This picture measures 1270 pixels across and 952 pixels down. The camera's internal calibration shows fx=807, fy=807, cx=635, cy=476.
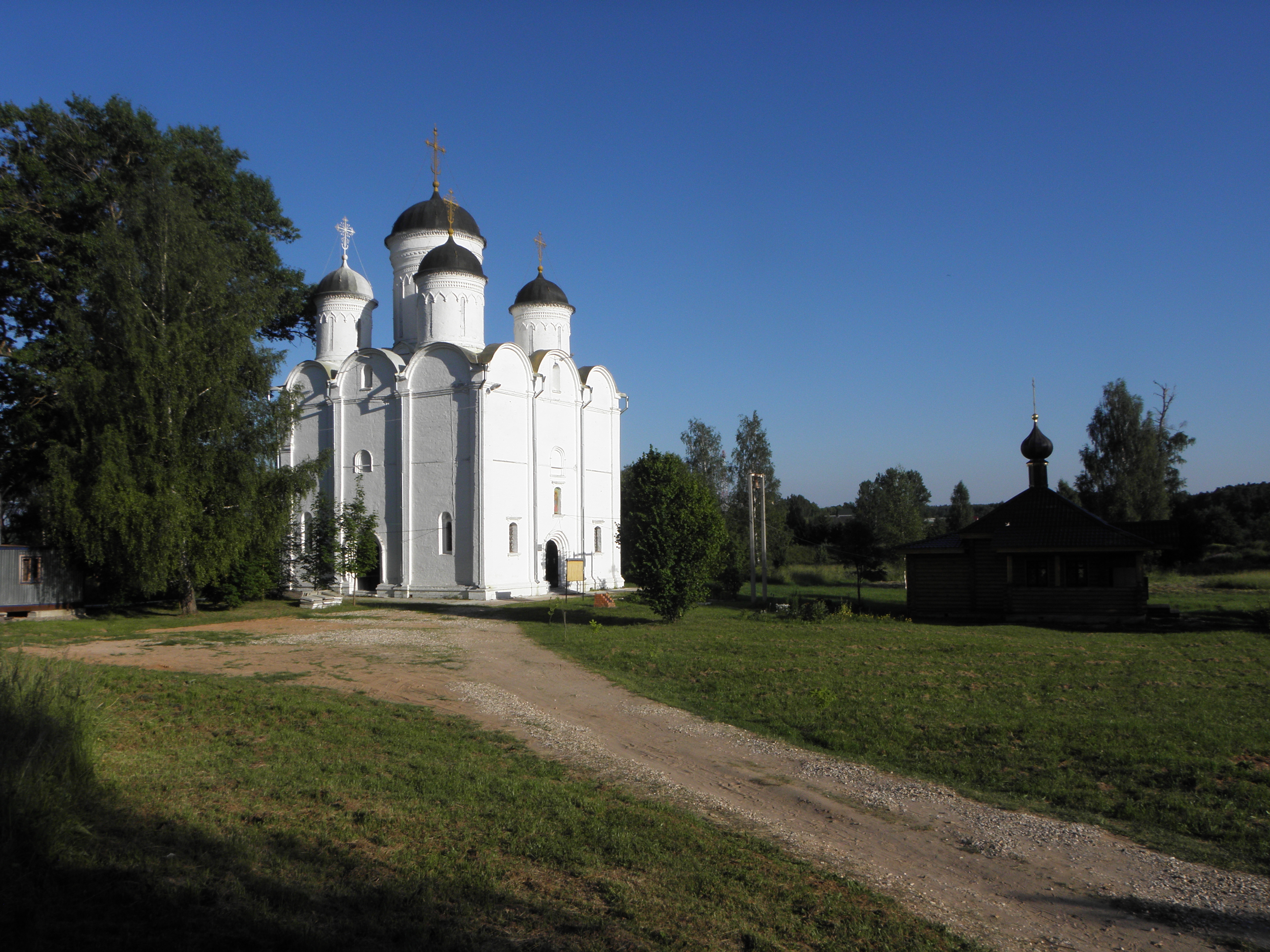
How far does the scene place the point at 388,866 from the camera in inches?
216

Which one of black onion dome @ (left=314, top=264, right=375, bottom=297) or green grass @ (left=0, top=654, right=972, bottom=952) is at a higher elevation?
black onion dome @ (left=314, top=264, right=375, bottom=297)

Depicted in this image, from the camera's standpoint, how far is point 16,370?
24.4 metres

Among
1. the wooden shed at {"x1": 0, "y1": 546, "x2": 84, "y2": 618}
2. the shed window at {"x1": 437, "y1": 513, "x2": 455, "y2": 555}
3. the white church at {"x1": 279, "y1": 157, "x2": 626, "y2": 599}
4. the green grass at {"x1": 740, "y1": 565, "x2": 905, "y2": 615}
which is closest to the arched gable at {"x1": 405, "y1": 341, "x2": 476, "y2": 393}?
the white church at {"x1": 279, "y1": 157, "x2": 626, "y2": 599}

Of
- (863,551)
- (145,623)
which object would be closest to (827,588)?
(863,551)

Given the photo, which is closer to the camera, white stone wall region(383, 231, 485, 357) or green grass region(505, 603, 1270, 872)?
green grass region(505, 603, 1270, 872)

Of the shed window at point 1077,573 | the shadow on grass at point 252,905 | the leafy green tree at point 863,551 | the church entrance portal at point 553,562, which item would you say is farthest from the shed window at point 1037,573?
the shadow on grass at point 252,905

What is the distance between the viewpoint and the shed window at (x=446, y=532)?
31000mm

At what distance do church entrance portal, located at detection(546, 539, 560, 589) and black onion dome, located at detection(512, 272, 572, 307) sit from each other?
11059 millimetres

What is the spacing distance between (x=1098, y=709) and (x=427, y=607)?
21.2 metres

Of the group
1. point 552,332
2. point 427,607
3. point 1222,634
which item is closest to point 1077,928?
point 1222,634

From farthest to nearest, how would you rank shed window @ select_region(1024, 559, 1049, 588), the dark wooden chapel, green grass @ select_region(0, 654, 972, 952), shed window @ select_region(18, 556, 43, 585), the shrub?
shed window @ select_region(1024, 559, 1049, 588), the dark wooden chapel, the shrub, shed window @ select_region(18, 556, 43, 585), green grass @ select_region(0, 654, 972, 952)

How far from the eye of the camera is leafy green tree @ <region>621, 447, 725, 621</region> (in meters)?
21.9

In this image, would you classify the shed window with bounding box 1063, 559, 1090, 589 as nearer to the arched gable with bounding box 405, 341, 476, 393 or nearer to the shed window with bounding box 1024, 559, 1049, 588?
the shed window with bounding box 1024, 559, 1049, 588

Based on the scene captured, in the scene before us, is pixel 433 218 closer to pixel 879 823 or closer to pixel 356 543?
pixel 356 543
